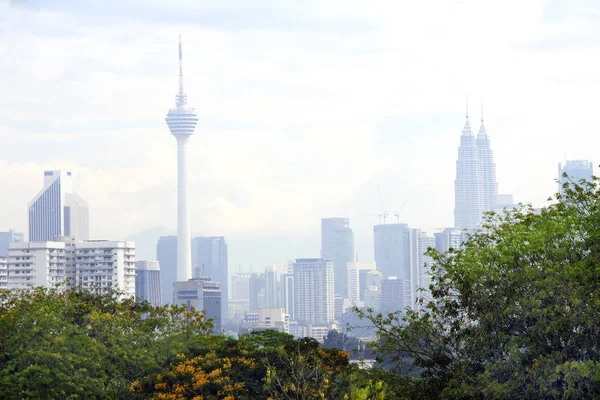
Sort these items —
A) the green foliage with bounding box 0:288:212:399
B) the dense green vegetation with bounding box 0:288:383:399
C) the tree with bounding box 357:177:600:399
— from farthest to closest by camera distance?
the green foliage with bounding box 0:288:212:399 < the dense green vegetation with bounding box 0:288:383:399 < the tree with bounding box 357:177:600:399

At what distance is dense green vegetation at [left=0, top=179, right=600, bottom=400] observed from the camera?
19.5 meters

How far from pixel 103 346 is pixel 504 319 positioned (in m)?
9.57

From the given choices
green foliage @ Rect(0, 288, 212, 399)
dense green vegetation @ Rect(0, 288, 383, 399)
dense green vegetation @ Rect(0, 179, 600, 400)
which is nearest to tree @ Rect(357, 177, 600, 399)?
dense green vegetation @ Rect(0, 179, 600, 400)

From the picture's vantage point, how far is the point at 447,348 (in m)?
21.8

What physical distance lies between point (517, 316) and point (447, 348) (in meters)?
2.09

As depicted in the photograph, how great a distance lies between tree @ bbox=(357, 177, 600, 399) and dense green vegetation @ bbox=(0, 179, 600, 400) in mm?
26

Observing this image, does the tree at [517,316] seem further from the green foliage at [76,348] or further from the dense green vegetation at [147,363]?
the green foliage at [76,348]

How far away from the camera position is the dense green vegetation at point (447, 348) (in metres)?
19.5

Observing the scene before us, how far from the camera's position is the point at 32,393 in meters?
22.3

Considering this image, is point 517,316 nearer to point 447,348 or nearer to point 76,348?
point 447,348

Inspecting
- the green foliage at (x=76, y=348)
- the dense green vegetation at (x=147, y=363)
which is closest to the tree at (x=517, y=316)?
the dense green vegetation at (x=147, y=363)

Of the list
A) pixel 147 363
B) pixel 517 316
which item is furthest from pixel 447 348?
pixel 147 363

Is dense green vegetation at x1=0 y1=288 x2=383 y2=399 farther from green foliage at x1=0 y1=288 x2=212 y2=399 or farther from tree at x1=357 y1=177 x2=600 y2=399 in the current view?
tree at x1=357 y1=177 x2=600 y2=399

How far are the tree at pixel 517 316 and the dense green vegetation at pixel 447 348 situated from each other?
26 mm
